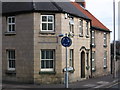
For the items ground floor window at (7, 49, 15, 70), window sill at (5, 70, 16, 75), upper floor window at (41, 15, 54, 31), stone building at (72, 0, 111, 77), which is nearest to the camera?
upper floor window at (41, 15, 54, 31)

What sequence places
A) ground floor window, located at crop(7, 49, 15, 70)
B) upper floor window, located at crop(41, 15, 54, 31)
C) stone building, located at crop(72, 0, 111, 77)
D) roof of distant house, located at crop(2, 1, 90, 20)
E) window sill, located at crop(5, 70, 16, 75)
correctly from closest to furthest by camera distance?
roof of distant house, located at crop(2, 1, 90, 20) < upper floor window, located at crop(41, 15, 54, 31) < window sill, located at crop(5, 70, 16, 75) < ground floor window, located at crop(7, 49, 15, 70) < stone building, located at crop(72, 0, 111, 77)

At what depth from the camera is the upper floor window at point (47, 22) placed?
798 inches

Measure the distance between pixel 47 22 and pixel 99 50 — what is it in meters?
12.3

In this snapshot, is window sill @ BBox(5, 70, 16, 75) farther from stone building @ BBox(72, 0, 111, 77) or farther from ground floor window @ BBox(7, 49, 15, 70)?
stone building @ BBox(72, 0, 111, 77)

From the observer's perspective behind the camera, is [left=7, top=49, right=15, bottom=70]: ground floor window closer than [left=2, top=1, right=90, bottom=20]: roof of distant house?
No

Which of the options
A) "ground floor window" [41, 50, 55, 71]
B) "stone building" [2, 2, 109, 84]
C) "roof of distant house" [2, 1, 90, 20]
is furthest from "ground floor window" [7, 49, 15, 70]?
"roof of distant house" [2, 1, 90, 20]

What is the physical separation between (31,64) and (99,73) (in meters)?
12.8

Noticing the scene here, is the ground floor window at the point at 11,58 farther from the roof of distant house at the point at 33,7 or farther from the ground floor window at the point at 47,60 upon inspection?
the roof of distant house at the point at 33,7

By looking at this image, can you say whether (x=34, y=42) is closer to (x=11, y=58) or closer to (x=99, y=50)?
(x=11, y=58)

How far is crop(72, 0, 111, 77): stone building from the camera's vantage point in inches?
1138

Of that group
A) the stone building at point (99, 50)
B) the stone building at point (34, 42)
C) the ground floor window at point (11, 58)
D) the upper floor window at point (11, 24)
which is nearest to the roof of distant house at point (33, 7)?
the stone building at point (34, 42)

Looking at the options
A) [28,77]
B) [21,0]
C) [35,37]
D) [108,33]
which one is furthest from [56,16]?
[108,33]

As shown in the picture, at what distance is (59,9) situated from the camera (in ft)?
66.6

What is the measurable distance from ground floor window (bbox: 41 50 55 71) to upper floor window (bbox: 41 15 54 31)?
180 cm
